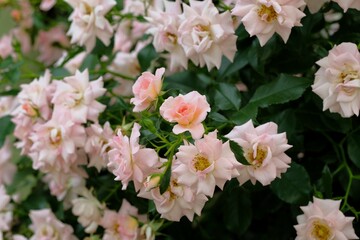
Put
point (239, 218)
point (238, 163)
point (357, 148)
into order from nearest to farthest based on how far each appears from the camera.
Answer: point (238, 163) < point (357, 148) < point (239, 218)

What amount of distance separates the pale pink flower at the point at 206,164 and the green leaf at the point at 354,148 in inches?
9.5

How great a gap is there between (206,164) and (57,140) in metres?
0.30

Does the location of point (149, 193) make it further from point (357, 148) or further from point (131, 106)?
point (357, 148)

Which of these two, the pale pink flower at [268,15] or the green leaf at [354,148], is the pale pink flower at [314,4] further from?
the green leaf at [354,148]

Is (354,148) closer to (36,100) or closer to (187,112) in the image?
(187,112)

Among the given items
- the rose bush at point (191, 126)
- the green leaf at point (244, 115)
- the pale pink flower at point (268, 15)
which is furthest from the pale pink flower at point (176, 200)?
the pale pink flower at point (268, 15)

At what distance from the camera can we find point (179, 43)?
2.86 feet

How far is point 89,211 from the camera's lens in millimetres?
925

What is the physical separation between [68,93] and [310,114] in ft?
1.24

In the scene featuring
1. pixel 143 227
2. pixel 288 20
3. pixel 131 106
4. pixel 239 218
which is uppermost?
pixel 288 20

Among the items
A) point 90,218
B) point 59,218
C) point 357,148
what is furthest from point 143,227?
point 357,148

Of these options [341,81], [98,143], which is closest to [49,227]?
[98,143]

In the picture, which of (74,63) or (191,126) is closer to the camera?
(191,126)

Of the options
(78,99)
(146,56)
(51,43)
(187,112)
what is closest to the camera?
(187,112)
